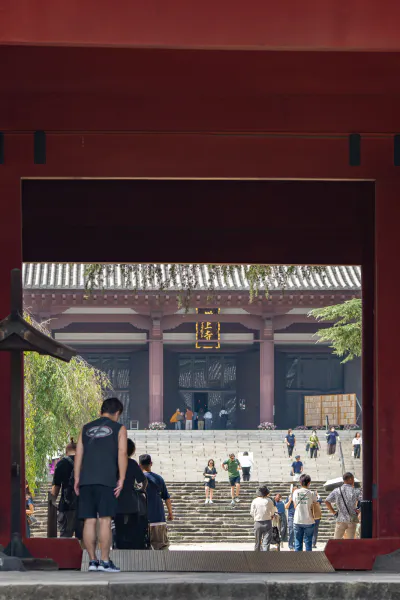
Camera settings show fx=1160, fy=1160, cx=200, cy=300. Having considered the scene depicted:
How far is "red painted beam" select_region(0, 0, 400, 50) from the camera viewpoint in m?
7.07

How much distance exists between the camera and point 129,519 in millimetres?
9508

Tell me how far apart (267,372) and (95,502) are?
32.8 metres

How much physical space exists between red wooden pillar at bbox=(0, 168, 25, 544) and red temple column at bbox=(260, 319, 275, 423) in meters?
31.4

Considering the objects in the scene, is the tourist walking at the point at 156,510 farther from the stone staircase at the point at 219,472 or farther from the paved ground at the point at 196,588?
the stone staircase at the point at 219,472

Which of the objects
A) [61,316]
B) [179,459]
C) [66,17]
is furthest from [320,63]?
[61,316]

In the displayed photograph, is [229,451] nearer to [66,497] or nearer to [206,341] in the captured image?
[206,341]

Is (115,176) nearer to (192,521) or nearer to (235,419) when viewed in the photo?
(192,521)

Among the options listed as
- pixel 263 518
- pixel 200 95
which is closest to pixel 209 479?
pixel 263 518

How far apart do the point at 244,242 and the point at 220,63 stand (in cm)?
537

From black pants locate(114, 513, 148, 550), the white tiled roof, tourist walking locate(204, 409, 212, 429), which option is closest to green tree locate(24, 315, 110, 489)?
the white tiled roof

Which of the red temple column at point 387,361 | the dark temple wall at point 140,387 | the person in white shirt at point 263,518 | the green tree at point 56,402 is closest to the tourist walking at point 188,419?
the dark temple wall at point 140,387

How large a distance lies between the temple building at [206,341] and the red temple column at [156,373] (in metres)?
0.03

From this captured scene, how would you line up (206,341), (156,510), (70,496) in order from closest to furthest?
(70,496) < (156,510) < (206,341)

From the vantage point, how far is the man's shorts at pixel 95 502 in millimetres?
8016
